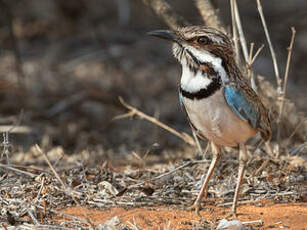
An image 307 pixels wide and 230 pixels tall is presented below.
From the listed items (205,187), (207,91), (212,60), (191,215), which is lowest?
(191,215)

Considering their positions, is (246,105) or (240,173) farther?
(240,173)

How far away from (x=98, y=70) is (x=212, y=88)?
20.1 feet

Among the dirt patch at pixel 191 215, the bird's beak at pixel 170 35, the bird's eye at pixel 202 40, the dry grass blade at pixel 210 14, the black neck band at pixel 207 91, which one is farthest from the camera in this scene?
the dry grass blade at pixel 210 14

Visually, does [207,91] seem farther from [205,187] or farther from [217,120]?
[205,187]

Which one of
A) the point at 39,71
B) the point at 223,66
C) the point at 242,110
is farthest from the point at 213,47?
the point at 39,71

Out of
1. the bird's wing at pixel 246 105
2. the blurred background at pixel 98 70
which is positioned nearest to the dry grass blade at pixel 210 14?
the blurred background at pixel 98 70

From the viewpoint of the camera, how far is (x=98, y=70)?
1022 cm

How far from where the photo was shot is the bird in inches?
170

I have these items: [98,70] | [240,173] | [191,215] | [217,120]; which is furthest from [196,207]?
[98,70]

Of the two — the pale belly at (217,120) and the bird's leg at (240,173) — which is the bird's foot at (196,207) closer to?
the bird's leg at (240,173)

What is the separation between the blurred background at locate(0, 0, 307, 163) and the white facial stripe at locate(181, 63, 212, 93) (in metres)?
1.77

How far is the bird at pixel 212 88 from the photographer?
4.32 m

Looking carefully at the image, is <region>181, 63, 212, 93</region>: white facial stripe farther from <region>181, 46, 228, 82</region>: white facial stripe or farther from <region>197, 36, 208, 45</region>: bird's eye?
<region>197, 36, 208, 45</region>: bird's eye

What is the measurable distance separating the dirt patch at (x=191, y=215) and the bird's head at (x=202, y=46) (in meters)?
1.22
